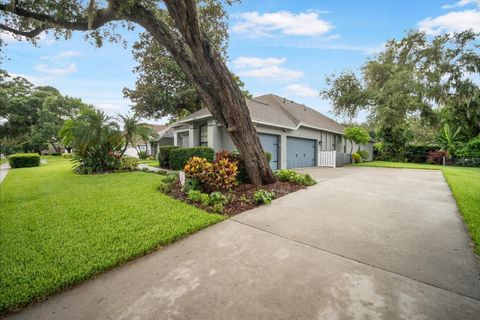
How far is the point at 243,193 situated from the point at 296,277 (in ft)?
11.3

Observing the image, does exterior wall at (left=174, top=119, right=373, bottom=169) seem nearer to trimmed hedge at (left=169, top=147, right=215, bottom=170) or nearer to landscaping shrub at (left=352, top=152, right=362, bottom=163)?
trimmed hedge at (left=169, top=147, right=215, bottom=170)

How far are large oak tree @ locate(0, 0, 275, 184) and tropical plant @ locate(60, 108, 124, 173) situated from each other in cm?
378

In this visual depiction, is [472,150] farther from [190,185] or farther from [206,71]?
[190,185]

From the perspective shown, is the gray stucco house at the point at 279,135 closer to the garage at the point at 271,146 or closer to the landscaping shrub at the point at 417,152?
the garage at the point at 271,146

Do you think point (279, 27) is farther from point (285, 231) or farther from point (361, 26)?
point (285, 231)

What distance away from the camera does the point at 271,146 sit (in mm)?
11297

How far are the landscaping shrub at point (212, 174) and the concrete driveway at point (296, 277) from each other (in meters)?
1.79

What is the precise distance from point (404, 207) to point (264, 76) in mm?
11822

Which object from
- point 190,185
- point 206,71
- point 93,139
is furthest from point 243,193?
point 93,139

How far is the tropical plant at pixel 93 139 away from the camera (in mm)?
9133

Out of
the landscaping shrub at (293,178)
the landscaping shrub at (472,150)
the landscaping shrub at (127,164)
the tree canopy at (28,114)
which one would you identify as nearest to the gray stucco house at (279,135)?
the landscaping shrub at (127,164)

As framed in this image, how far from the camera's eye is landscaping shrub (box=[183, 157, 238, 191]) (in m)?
5.42

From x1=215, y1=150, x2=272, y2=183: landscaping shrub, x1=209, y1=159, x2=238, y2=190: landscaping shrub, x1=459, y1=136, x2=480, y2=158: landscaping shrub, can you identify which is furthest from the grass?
x1=459, y1=136, x2=480, y2=158: landscaping shrub

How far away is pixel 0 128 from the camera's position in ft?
94.6
